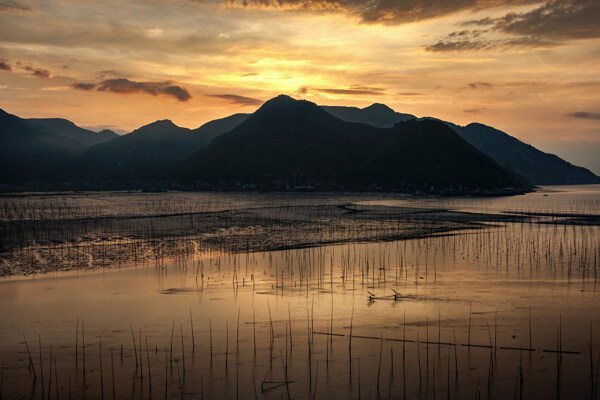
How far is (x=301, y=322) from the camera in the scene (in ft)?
50.6

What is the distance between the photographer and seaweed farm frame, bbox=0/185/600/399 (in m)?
11.1

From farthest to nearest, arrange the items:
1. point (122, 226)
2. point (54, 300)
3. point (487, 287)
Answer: point (122, 226), point (487, 287), point (54, 300)

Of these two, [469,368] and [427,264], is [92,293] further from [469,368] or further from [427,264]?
[427,264]

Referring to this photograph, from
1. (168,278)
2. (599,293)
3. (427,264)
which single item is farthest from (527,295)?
(168,278)

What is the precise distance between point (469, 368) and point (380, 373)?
2.36m

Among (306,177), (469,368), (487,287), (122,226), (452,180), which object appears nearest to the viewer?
(469,368)

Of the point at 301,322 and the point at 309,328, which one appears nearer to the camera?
the point at 309,328

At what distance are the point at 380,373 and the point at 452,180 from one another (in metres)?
161

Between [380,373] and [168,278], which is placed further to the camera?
[168,278]

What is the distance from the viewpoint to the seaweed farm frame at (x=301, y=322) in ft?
36.5

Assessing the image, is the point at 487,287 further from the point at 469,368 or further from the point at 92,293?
the point at 92,293

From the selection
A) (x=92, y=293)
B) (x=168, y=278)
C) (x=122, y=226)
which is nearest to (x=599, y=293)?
(x=168, y=278)

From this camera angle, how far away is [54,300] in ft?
61.1

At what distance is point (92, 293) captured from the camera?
64.9ft
